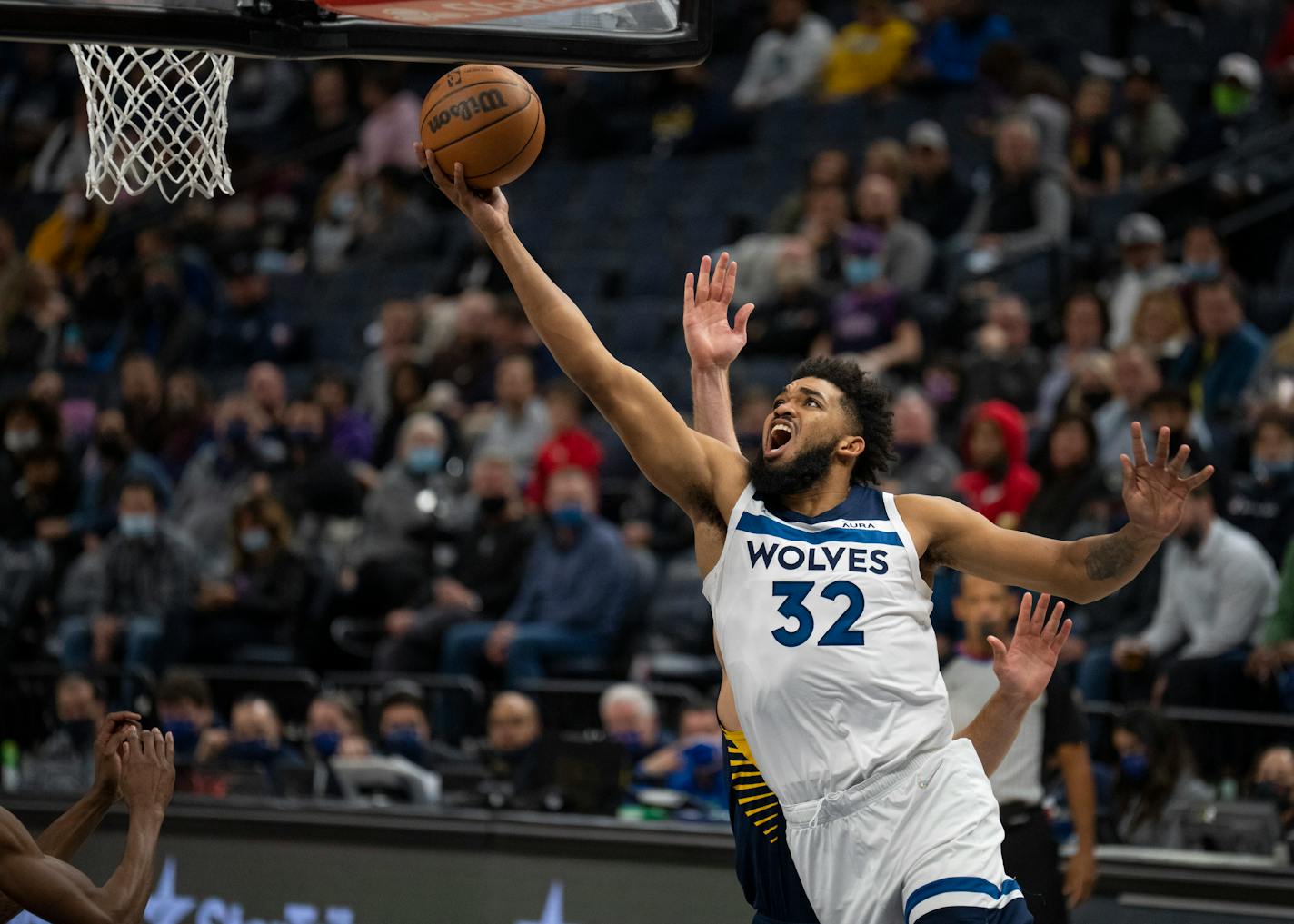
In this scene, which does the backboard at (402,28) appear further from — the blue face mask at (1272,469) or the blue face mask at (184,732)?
the blue face mask at (184,732)

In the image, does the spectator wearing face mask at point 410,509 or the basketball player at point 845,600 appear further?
the spectator wearing face mask at point 410,509

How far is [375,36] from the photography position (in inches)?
209

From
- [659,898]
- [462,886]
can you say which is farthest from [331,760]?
[659,898]

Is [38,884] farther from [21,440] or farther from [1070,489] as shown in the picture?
[21,440]

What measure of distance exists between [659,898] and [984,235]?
244 inches

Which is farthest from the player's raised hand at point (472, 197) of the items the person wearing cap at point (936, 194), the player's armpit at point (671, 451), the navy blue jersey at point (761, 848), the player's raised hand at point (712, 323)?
the person wearing cap at point (936, 194)

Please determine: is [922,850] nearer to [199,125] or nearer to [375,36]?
[375,36]

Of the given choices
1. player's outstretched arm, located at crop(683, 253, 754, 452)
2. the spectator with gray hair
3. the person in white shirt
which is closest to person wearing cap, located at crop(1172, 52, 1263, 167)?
the spectator with gray hair

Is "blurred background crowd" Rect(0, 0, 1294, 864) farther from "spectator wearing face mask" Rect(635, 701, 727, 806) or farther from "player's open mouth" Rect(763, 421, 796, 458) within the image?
"player's open mouth" Rect(763, 421, 796, 458)

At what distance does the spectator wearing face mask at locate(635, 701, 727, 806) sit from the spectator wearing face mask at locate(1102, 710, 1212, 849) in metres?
1.73

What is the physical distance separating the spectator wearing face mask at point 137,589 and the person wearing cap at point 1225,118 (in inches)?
273

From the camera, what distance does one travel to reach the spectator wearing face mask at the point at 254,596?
11.2 m

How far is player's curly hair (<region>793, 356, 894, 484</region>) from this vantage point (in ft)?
16.9

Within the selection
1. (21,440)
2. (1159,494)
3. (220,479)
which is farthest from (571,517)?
(1159,494)
